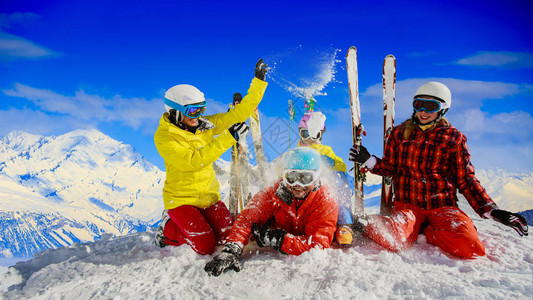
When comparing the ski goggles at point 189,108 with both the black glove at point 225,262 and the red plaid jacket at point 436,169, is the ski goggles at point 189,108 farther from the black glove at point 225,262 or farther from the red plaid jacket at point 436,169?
the red plaid jacket at point 436,169

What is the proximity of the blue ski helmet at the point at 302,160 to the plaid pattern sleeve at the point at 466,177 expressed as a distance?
5.07 ft

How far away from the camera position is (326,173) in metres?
4.46

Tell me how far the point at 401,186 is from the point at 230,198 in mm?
2604

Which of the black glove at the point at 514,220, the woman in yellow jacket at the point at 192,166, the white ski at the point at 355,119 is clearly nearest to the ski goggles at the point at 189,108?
the woman in yellow jacket at the point at 192,166

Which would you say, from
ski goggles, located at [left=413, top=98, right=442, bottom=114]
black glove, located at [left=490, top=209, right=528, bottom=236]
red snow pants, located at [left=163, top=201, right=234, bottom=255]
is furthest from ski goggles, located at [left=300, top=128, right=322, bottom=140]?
black glove, located at [left=490, top=209, right=528, bottom=236]

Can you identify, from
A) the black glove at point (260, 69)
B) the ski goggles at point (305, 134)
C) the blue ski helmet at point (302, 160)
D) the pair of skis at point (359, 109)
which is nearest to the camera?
the blue ski helmet at point (302, 160)

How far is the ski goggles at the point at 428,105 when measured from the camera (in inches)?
128

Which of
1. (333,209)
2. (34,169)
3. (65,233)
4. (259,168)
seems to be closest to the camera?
(333,209)

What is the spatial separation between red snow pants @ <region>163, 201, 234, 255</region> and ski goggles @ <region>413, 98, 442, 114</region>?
2422 mm

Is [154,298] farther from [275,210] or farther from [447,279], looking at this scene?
[447,279]

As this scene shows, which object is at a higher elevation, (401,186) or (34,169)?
(34,169)

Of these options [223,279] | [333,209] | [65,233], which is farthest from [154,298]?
[65,233]

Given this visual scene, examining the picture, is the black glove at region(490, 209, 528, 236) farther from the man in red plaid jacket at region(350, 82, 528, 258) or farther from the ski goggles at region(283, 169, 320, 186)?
the ski goggles at region(283, 169, 320, 186)

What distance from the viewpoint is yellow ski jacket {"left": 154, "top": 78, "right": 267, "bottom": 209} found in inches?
122
